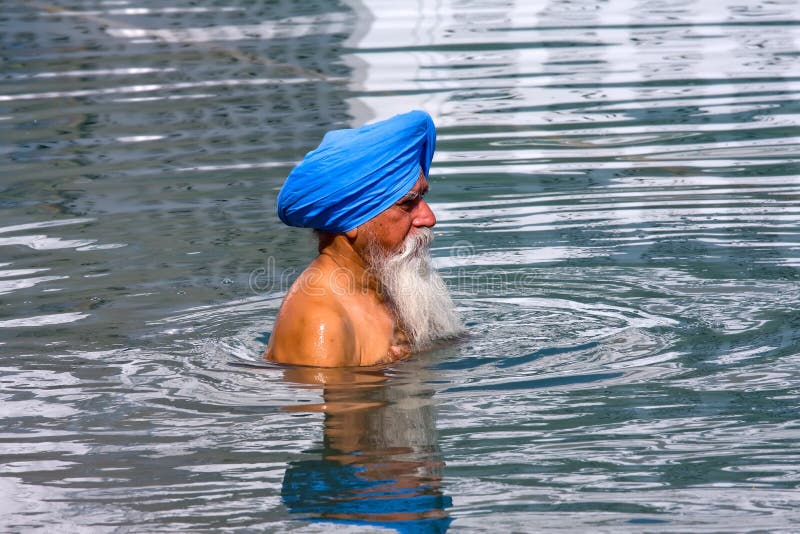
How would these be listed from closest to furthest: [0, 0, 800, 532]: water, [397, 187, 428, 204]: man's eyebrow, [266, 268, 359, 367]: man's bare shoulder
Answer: [0, 0, 800, 532]: water, [266, 268, 359, 367]: man's bare shoulder, [397, 187, 428, 204]: man's eyebrow

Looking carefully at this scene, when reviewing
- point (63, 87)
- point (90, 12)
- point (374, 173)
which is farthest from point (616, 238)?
point (90, 12)

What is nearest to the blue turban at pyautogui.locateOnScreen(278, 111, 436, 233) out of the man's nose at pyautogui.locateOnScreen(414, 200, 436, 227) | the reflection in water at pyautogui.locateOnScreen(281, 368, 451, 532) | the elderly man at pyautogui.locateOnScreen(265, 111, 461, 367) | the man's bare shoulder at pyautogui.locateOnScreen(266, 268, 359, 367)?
the elderly man at pyautogui.locateOnScreen(265, 111, 461, 367)

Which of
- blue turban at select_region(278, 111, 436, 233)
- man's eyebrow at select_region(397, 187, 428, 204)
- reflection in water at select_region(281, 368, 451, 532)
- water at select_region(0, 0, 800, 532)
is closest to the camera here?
reflection in water at select_region(281, 368, 451, 532)

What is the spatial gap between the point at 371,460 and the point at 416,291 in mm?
1434

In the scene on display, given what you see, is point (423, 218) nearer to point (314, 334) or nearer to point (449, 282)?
point (314, 334)

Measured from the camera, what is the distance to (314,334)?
5348mm

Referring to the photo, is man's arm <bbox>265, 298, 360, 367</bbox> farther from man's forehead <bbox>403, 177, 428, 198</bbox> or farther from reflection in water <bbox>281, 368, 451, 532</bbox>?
man's forehead <bbox>403, 177, 428, 198</bbox>

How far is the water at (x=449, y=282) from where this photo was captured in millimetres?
4332

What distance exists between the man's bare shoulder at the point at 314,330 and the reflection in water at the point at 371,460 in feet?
0.19

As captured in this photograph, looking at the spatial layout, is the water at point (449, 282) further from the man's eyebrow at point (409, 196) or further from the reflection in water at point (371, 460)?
the man's eyebrow at point (409, 196)

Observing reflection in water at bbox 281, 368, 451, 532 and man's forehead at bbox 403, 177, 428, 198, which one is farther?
man's forehead at bbox 403, 177, 428, 198

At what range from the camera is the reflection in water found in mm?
4078

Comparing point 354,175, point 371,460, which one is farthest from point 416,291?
point 371,460

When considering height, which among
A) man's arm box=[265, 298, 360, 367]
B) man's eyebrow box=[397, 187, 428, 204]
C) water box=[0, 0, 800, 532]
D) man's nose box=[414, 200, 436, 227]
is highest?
man's eyebrow box=[397, 187, 428, 204]
